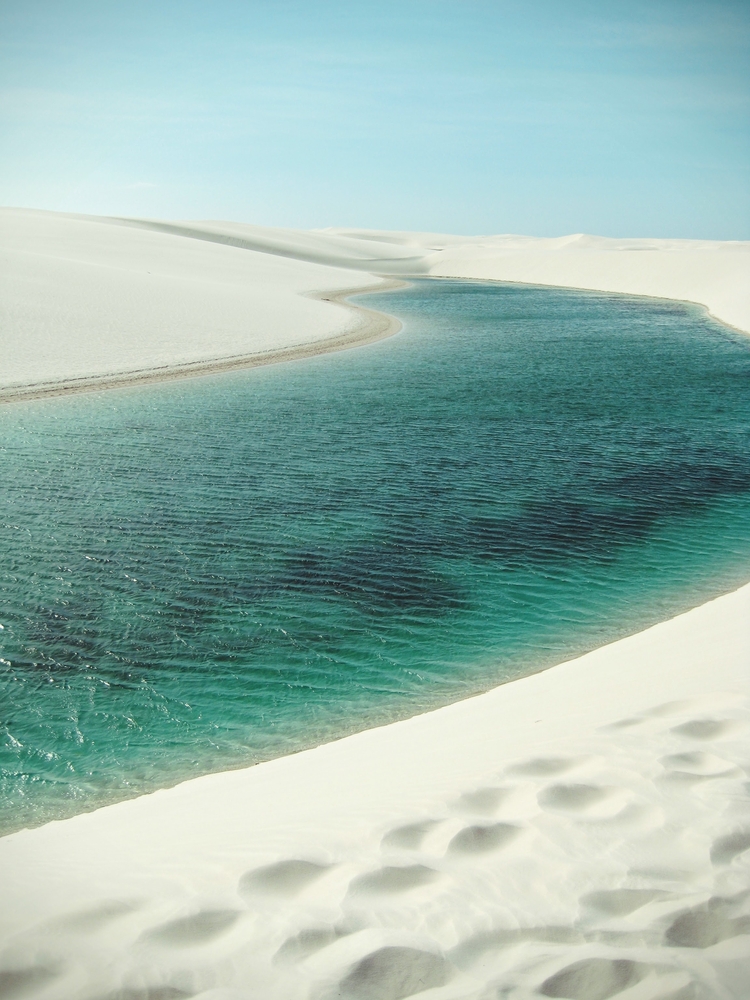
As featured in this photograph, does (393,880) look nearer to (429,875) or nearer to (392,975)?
(429,875)

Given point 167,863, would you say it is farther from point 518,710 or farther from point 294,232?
point 294,232

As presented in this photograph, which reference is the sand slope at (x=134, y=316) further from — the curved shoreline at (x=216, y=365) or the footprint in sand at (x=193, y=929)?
the footprint in sand at (x=193, y=929)

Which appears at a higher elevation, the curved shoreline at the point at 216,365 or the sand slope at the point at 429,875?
the curved shoreline at the point at 216,365

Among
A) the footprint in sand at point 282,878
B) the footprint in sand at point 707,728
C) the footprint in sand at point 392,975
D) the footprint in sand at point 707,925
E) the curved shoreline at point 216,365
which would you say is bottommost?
the footprint in sand at point 282,878

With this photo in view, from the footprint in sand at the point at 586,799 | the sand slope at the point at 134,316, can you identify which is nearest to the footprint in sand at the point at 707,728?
the footprint in sand at the point at 586,799

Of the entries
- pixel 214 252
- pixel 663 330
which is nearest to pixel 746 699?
pixel 663 330

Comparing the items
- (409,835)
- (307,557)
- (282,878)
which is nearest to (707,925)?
(409,835)

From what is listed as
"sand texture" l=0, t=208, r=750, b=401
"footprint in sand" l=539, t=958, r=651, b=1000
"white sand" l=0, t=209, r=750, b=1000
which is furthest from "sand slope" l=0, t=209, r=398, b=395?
"footprint in sand" l=539, t=958, r=651, b=1000

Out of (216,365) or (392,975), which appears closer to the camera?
(392,975)
